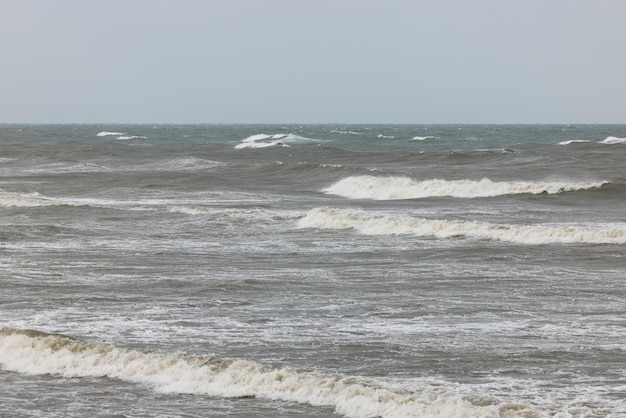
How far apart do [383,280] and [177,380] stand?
281 inches

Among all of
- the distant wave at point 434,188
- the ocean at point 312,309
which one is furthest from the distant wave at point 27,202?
the distant wave at point 434,188

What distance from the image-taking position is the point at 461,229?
85.3 ft

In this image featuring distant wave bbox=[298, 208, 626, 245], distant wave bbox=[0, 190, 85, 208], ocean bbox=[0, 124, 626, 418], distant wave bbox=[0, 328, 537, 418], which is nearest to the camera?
distant wave bbox=[0, 328, 537, 418]

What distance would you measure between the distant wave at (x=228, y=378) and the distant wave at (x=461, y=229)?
13.2m

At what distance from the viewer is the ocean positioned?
11.4 m

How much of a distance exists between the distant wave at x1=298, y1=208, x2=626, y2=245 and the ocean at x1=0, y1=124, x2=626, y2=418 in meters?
0.08

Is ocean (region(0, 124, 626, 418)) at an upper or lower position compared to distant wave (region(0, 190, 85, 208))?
upper

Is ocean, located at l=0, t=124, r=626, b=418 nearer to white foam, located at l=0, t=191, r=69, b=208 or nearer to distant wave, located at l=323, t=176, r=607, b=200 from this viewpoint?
white foam, located at l=0, t=191, r=69, b=208

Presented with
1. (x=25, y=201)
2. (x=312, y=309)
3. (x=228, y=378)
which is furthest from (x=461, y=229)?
(x=25, y=201)

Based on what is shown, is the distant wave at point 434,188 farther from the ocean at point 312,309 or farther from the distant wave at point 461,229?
the distant wave at point 461,229

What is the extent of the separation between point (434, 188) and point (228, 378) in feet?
95.9

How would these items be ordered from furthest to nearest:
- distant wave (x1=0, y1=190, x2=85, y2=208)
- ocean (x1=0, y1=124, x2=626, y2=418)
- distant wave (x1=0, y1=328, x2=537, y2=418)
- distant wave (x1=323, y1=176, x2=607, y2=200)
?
distant wave (x1=323, y1=176, x2=607, y2=200), distant wave (x1=0, y1=190, x2=85, y2=208), ocean (x1=0, y1=124, x2=626, y2=418), distant wave (x1=0, y1=328, x2=537, y2=418)

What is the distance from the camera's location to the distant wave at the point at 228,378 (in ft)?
35.2

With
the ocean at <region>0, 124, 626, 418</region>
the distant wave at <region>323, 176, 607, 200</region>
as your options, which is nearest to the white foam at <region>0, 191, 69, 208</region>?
the ocean at <region>0, 124, 626, 418</region>
